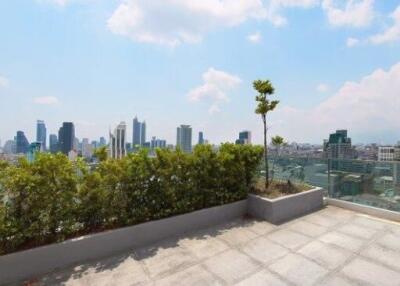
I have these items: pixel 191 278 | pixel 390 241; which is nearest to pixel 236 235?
pixel 191 278

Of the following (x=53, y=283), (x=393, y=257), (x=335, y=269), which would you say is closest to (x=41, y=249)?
(x=53, y=283)

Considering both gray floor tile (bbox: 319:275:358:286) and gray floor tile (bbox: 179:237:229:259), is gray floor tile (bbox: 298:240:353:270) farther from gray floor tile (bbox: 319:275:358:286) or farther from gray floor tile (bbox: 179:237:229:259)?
gray floor tile (bbox: 179:237:229:259)

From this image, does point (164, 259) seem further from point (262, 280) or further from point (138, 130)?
point (138, 130)

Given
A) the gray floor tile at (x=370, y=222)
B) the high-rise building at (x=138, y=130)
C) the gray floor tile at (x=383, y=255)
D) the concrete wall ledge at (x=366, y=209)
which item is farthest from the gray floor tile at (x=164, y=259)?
the high-rise building at (x=138, y=130)

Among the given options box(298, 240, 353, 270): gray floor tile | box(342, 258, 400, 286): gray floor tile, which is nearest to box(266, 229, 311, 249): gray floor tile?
box(298, 240, 353, 270): gray floor tile

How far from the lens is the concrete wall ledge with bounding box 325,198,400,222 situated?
17.9 feet

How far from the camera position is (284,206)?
5.53 meters

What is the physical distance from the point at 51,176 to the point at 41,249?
1.02 m

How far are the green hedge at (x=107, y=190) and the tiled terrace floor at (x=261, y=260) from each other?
612 mm

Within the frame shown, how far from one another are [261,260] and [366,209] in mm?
3676

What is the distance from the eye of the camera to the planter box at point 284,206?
5367 millimetres

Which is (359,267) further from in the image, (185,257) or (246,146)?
(246,146)

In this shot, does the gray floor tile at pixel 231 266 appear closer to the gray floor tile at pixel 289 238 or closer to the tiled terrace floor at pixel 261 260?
the tiled terrace floor at pixel 261 260

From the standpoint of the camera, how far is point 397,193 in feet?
18.8
